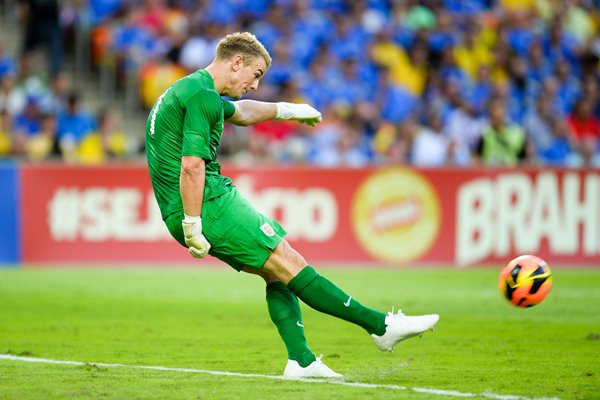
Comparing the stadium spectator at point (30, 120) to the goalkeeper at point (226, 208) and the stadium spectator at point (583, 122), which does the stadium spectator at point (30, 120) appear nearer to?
the stadium spectator at point (583, 122)

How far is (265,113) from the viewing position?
8.00 metres

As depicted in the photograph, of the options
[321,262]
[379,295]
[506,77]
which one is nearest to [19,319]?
[379,295]

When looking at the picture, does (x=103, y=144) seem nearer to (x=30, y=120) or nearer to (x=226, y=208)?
(x=30, y=120)

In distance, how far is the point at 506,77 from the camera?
22.6m

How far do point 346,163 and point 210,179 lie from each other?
11.0 meters

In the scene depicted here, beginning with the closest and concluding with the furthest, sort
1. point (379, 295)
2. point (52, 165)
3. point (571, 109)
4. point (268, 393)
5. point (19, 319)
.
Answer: point (268, 393)
point (19, 319)
point (379, 295)
point (52, 165)
point (571, 109)

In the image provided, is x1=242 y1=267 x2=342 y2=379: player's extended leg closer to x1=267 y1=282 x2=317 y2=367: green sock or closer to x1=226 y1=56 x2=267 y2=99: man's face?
x1=267 y1=282 x2=317 y2=367: green sock

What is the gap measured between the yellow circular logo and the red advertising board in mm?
16

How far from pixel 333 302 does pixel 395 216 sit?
1018cm

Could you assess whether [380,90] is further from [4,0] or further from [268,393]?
[268,393]

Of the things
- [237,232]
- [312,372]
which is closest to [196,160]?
[237,232]

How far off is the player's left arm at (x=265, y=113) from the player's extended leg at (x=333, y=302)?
0.97m

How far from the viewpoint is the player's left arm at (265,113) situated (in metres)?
7.79

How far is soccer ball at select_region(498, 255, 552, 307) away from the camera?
8.80 metres
